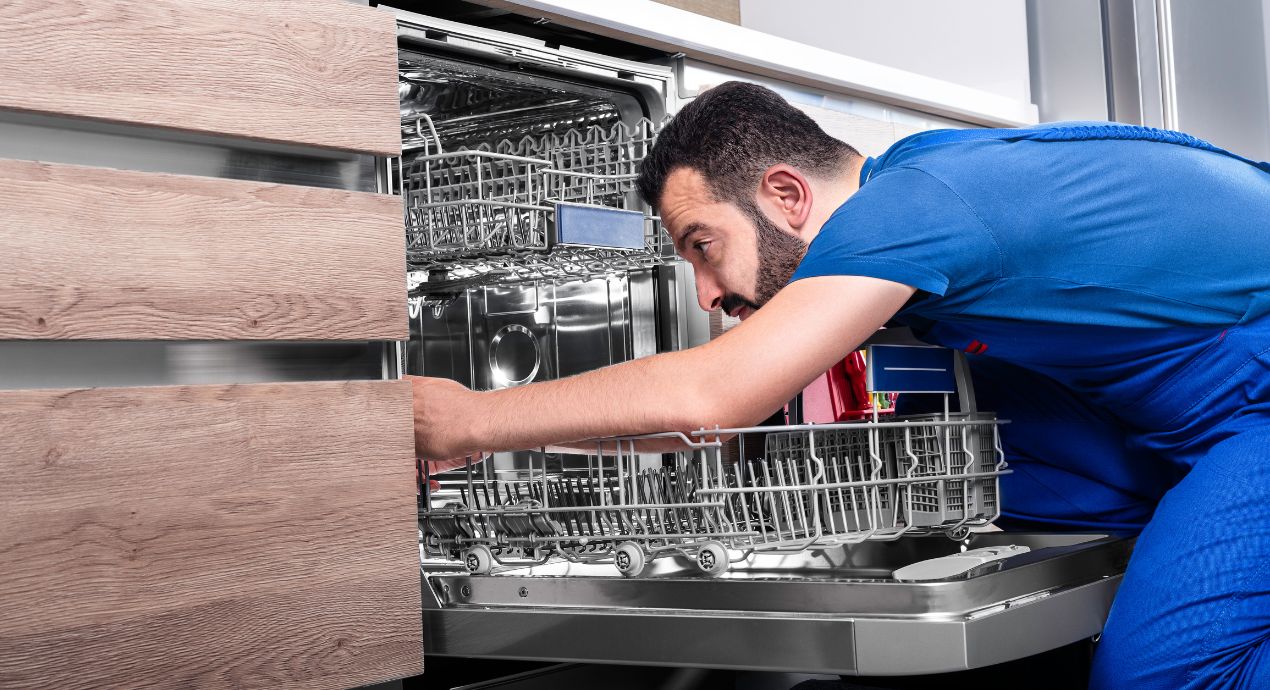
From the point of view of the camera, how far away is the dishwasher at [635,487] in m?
0.96

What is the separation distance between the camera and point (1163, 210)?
120cm

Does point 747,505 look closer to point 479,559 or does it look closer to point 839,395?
point 479,559

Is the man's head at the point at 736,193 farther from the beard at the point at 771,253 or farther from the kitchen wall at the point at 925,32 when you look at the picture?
the kitchen wall at the point at 925,32

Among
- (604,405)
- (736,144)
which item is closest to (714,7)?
(736,144)

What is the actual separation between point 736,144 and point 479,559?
1.93 ft

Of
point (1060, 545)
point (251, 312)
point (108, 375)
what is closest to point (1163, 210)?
point (1060, 545)

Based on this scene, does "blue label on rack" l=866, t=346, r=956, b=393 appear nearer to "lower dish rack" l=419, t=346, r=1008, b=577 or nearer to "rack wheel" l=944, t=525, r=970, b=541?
"lower dish rack" l=419, t=346, r=1008, b=577

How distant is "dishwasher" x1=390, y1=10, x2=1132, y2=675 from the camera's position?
3.14ft

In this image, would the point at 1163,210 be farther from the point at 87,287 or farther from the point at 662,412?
the point at 87,287

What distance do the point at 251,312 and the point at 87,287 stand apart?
0.42ft

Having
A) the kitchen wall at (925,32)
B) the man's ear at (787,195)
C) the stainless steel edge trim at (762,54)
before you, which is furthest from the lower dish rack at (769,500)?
the kitchen wall at (925,32)

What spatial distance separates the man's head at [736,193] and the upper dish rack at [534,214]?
0.20 ft

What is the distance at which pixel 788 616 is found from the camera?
3.07ft

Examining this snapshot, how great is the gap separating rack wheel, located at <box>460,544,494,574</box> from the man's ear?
552mm
